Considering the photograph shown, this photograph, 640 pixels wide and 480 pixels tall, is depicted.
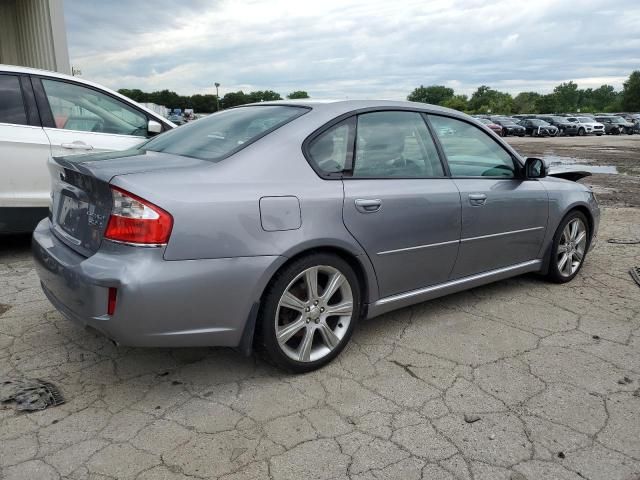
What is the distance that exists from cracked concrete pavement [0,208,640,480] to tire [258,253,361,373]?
136 millimetres

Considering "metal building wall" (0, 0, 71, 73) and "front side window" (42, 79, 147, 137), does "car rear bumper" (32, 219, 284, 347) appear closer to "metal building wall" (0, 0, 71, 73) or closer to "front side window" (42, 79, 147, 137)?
"front side window" (42, 79, 147, 137)

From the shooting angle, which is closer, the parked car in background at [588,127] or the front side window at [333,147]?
the front side window at [333,147]

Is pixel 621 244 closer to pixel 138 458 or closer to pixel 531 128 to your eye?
pixel 138 458

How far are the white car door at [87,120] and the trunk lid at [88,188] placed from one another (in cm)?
196

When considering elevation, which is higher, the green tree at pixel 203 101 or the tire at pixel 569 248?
the tire at pixel 569 248

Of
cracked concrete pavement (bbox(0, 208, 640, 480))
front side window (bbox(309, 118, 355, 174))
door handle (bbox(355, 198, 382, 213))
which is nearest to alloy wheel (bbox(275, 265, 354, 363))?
cracked concrete pavement (bbox(0, 208, 640, 480))

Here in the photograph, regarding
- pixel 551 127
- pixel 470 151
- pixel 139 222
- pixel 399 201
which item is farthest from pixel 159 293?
pixel 551 127

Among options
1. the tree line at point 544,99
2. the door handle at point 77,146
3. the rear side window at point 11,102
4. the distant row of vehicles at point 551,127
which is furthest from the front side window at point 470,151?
the tree line at point 544,99

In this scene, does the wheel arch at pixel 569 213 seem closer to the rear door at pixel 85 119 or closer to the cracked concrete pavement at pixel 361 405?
the cracked concrete pavement at pixel 361 405

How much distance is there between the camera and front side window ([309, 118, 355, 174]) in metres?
3.01

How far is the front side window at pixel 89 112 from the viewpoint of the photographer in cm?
501

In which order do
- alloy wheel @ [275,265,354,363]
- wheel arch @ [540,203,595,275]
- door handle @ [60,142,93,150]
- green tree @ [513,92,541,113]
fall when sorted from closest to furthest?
alloy wheel @ [275,265,354,363] → wheel arch @ [540,203,595,275] → door handle @ [60,142,93,150] → green tree @ [513,92,541,113]

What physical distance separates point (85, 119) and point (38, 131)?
493mm

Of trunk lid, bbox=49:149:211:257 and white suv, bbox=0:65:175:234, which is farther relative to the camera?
white suv, bbox=0:65:175:234
